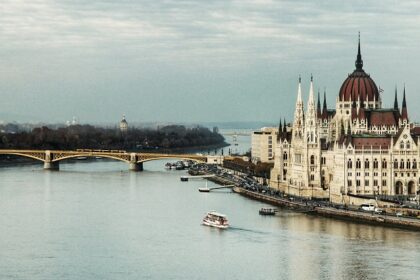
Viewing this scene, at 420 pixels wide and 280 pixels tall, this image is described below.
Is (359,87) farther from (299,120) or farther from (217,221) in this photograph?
(217,221)

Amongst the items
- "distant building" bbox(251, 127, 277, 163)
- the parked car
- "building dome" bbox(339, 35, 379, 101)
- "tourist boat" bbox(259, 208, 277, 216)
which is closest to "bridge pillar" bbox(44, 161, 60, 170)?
"distant building" bbox(251, 127, 277, 163)

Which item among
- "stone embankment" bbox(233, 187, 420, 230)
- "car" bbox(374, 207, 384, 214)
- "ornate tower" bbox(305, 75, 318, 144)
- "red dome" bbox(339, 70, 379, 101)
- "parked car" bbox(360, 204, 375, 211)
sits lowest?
"stone embankment" bbox(233, 187, 420, 230)

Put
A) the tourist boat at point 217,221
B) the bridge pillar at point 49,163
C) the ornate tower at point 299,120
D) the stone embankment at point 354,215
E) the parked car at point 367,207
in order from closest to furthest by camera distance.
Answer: the tourist boat at point 217,221, the stone embankment at point 354,215, the parked car at point 367,207, the ornate tower at point 299,120, the bridge pillar at point 49,163

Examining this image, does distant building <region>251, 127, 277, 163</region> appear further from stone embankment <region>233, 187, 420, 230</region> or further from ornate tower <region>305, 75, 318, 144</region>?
stone embankment <region>233, 187, 420, 230</region>

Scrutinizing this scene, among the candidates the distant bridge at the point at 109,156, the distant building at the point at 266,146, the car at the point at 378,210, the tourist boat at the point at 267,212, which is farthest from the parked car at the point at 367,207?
the distant building at the point at 266,146

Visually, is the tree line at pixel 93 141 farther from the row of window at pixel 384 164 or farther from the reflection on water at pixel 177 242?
the row of window at pixel 384 164

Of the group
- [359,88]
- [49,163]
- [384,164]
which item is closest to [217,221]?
[384,164]

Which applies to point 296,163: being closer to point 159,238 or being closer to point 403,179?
point 403,179
